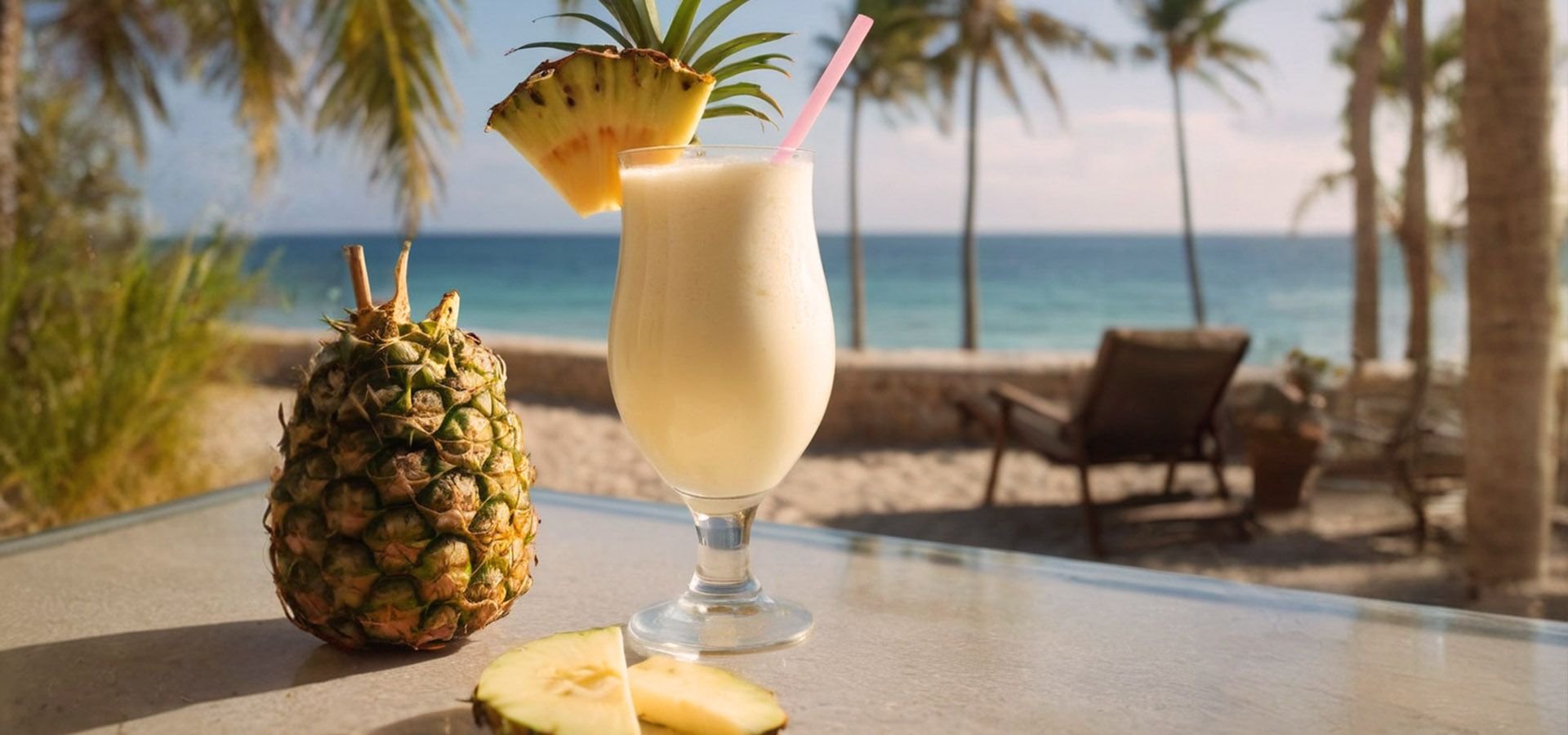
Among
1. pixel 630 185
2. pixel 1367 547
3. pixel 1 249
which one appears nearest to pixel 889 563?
pixel 630 185

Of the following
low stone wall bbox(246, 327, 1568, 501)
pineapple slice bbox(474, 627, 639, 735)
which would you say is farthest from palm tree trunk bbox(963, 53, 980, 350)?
pineapple slice bbox(474, 627, 639, 735)

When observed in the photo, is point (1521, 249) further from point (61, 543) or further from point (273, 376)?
point (273, 376)

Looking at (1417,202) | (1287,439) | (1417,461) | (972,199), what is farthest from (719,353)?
(972,199)

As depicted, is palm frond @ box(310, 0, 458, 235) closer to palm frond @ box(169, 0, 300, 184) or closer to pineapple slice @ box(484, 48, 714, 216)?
palm frond @ box(169, 0, 300, 184)

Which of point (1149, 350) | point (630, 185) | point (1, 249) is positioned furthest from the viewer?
point (1149, 350)

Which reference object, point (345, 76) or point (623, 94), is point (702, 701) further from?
Answer: point (345, 76)

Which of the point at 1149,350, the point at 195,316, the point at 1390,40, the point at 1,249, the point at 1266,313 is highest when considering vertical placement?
the point at 1390,40

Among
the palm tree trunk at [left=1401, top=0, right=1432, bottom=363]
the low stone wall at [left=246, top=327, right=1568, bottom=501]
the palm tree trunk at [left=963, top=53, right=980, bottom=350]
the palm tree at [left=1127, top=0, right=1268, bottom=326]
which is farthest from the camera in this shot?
the palm tree at [left=1127, top=0, right=1268, bottom=326]

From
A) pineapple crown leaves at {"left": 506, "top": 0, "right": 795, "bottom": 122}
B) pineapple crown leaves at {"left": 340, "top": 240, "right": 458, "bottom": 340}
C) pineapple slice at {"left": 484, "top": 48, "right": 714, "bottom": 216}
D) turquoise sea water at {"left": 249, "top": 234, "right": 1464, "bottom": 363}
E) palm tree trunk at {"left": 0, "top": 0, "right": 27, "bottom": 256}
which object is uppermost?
palm tree trunk at {"left": 0, "top": 0, "right": 27, "bottom": 256}
